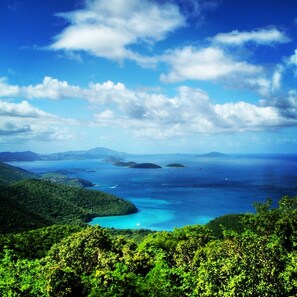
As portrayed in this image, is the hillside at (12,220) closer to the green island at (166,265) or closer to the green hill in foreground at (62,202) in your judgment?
the green hill in foreground at (62,202)

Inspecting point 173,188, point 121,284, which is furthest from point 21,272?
point 173,188

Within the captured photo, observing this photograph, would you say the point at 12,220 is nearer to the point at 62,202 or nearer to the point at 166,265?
the point at 62,202

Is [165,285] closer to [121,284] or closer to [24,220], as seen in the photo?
[121,284]

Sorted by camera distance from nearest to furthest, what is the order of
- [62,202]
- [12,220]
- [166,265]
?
[166,265] < [12,220] < [62,202]

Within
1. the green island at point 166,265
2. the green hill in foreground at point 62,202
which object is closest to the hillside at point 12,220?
the green hill in foreground at point 62,202

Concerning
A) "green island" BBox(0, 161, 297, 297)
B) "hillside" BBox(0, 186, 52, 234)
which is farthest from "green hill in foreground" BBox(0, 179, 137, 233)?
"green island" BBox(0, 161, 297, 297)

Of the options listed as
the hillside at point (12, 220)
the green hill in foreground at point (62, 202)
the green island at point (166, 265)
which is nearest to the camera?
the green island at point (166, 265)

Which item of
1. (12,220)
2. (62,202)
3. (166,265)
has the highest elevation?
(166,265)

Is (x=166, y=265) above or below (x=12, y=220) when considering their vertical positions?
above

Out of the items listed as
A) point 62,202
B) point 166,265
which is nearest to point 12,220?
point 62,202

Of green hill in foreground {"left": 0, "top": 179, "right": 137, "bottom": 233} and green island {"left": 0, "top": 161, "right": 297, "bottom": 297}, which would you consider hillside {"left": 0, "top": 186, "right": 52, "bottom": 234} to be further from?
green island {"left": 0, "top": 161, "right": 297, "bottom": 297}

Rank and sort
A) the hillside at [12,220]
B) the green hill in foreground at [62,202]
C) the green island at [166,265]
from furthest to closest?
1. the green hill in foreground at [62,202]
2. the hillside at [12,220]
3. the green island at [166,265]

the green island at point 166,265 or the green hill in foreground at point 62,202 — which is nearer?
the green island at point 166,265

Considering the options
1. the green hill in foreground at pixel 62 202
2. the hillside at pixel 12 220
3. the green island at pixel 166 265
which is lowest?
the green hill in foreground at pixel 62 202
